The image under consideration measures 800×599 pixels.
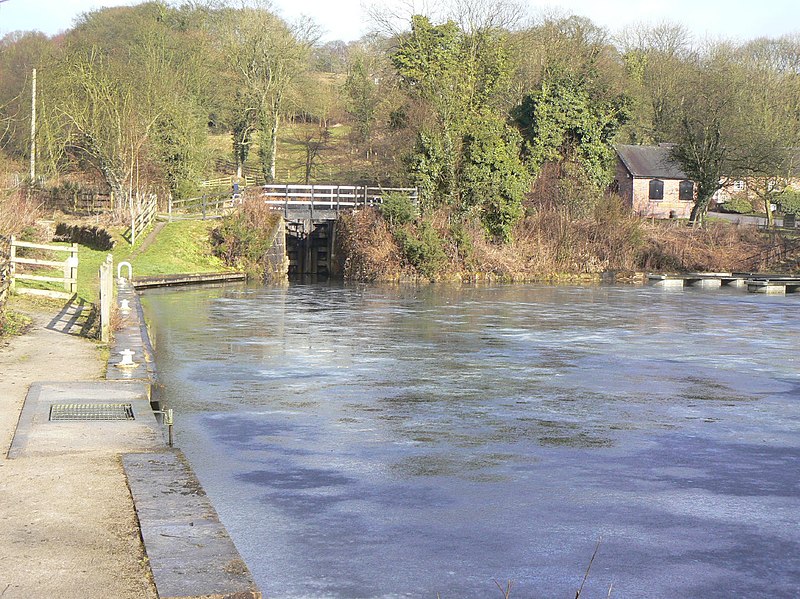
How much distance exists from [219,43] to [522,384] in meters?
60.4

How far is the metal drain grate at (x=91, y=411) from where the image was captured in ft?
37.1

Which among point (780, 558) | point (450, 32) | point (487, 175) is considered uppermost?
point (450, 32)

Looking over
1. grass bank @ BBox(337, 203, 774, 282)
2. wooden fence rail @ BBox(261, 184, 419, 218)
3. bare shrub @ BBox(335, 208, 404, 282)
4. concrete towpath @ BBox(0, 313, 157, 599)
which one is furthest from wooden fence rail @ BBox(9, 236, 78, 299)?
wooden fence rail @ BBox(261, 184, 419, 218)

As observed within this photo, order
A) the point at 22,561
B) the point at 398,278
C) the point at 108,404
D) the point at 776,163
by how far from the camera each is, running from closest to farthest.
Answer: the point at 22,561 < the point at 108,404 < the point at 398,278 < the point at 776,163

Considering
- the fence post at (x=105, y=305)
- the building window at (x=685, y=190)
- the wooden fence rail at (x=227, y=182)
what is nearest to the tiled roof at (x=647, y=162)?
the building window at (x=685, y=190)

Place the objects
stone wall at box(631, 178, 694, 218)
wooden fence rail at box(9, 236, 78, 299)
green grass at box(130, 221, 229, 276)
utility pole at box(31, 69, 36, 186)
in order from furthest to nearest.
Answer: stone wall at box(631, 178, 694, 218) → utility pole at box(31, 69, 36, 186) → green grass at box(130, 221, 229, 276) → wooden fence rail at box(9, 236, 78, 299)

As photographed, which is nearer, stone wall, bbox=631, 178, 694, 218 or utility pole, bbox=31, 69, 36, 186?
utility pole, bbox=31, 69, 36, 186

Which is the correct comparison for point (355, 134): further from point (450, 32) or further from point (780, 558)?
point (780, 558)

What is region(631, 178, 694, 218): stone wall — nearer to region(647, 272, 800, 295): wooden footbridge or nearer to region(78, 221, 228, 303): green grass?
region(647, 272, 800, 295): wooden footbridge

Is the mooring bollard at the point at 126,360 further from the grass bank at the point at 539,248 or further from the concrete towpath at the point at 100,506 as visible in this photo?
the grass bank at the point at 539,248

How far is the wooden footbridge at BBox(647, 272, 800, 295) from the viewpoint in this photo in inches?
1657

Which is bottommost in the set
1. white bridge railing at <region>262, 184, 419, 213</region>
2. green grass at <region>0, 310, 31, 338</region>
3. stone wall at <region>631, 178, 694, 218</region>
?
green grass at <region>0, 310, 31, 338</region>

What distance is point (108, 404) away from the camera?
1210 centimetres

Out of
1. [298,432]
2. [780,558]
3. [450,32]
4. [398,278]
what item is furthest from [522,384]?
[450,32]
